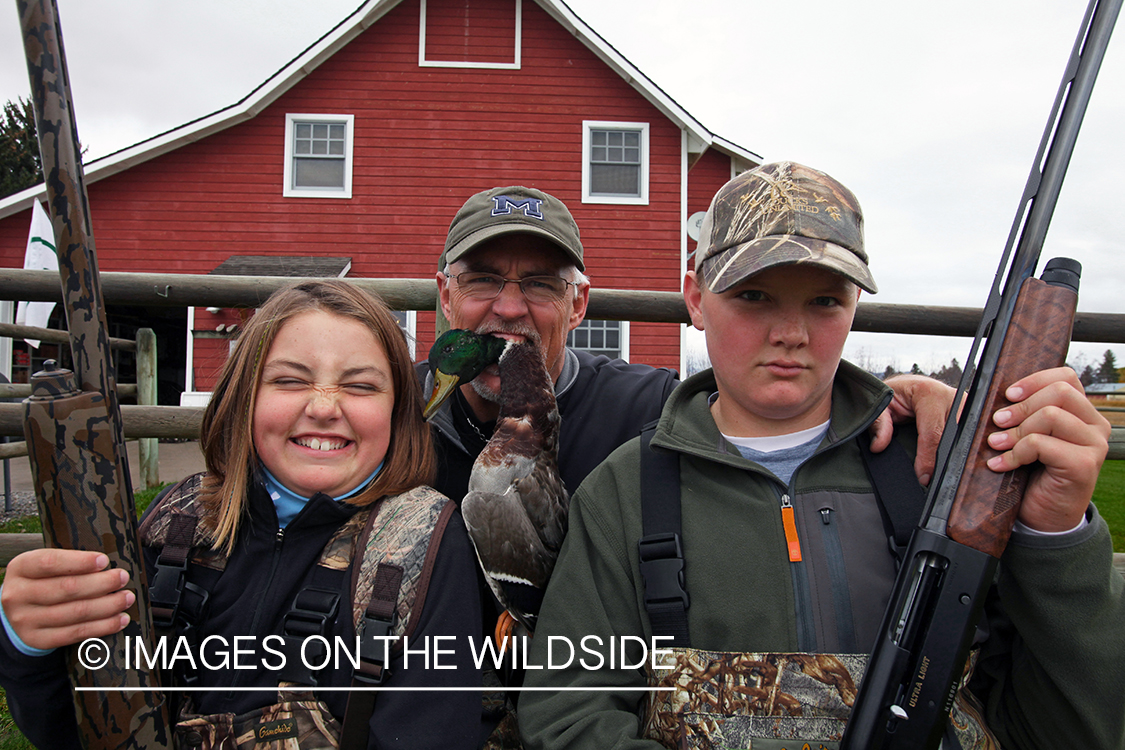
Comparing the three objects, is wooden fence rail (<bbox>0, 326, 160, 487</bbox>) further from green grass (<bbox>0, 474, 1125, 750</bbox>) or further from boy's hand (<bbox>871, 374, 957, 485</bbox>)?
boy's hand (<bbox>871, 374, 957, 485</bbox>)

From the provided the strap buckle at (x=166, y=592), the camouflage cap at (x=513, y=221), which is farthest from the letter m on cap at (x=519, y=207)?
the strap buckle at (x=166, y=592)

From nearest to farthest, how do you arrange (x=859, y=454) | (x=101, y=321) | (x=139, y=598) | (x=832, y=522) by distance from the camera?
(x=101, y=321)
(x=139, y=598)
(x=832, y=522)
(x=859, y=454)

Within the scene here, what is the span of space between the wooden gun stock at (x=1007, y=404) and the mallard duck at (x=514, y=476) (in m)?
1.30

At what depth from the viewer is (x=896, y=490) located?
6.06 ft

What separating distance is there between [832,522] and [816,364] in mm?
453

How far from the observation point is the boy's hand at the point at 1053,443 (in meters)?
1.47

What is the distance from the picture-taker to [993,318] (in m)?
1.65

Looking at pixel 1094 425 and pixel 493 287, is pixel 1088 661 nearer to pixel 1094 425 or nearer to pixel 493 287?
pixel 1094 425

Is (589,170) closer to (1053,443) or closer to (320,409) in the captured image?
(320,409)

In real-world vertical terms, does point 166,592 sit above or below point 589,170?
below

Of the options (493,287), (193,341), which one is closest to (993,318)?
(493,287)

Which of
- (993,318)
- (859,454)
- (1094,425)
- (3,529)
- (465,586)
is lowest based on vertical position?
(3,529)

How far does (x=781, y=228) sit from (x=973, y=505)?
0.89 metres

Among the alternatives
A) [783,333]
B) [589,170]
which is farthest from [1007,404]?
[589,170]
